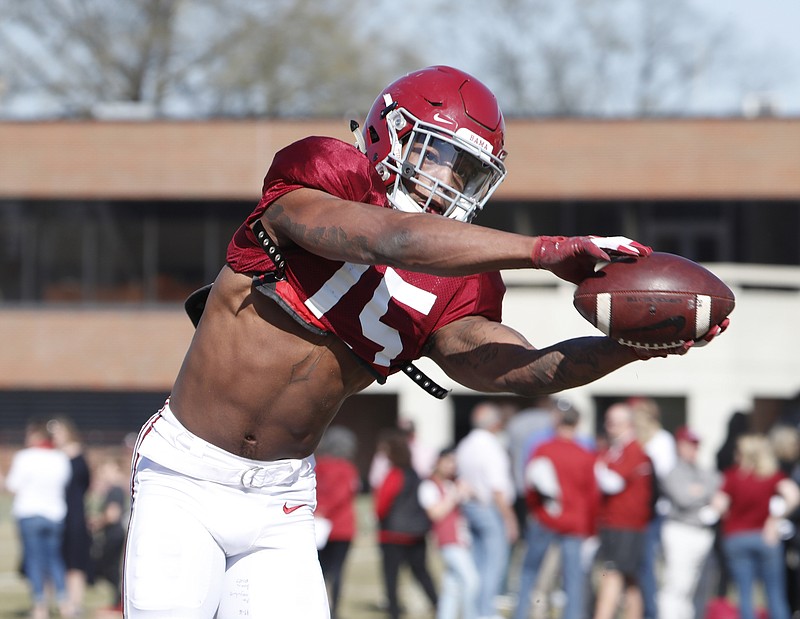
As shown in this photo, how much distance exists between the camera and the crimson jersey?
3148mm

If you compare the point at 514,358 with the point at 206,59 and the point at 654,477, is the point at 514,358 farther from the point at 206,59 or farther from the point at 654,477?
the point at 206,59

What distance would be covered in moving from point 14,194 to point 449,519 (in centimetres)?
1896

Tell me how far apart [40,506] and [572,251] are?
852 cm

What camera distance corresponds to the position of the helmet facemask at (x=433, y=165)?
3512 millimetres

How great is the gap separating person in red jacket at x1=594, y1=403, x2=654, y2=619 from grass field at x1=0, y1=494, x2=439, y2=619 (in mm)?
2022

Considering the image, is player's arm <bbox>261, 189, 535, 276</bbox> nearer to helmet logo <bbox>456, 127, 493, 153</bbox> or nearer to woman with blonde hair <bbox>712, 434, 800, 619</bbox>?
helmet logo <bbox>456, 127, 493, 153</bbox>

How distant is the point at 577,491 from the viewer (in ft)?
29.6

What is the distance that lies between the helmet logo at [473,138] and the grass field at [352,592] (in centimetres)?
758

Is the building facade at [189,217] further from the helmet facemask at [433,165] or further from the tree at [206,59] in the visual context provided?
the helmet facemask at [433,165]

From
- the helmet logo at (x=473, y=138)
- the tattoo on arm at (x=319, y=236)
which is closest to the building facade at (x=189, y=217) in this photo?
the helmet logo at (x=473, y=138)

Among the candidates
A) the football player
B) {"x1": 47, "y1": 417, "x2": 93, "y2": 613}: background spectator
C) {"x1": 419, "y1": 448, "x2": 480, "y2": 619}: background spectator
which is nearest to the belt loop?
the football player

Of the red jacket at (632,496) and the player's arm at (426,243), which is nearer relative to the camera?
the player's arm at (426,243)

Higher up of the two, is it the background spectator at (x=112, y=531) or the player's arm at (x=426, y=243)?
the player's arm at (x=426, y=243)

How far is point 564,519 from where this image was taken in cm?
902
